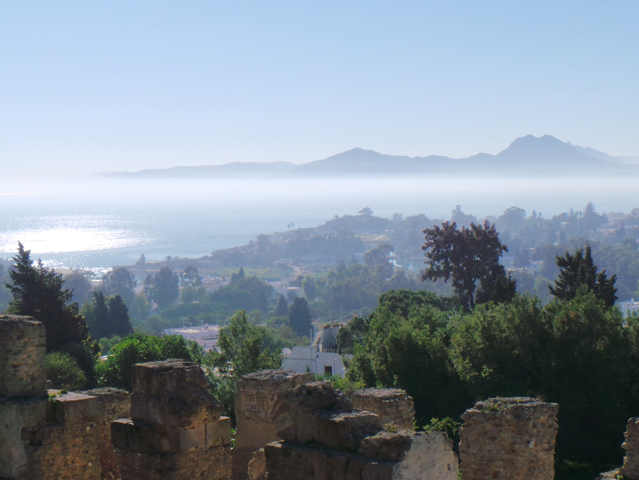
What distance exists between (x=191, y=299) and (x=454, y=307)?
101223mm

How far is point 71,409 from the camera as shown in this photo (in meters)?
9.62

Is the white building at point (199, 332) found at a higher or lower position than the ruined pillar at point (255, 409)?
lower

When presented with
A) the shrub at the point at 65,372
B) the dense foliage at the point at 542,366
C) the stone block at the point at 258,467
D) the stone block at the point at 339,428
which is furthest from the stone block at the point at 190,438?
the shrub at the point at 65,372

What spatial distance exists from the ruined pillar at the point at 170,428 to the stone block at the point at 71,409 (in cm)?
198

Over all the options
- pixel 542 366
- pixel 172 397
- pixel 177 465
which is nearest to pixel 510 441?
pixel 177 465

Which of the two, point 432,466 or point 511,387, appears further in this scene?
point 511,387

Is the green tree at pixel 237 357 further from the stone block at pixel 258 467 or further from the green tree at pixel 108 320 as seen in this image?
the green tree at pixel 108 320

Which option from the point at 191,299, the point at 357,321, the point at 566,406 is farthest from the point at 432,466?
the point at 191,299

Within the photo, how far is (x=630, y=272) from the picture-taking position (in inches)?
5797

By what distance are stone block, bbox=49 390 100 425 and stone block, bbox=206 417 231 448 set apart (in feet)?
8.80

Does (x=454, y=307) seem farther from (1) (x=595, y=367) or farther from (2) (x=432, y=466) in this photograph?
(2) (x=432, y=466)

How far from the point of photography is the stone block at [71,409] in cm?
959

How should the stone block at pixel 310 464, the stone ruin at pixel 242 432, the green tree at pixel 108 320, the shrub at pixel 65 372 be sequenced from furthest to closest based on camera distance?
the green tree at pixel 108 320 → the shrub at pixel 65 372 → the stone ruin at pixel 242 432 → the stone block at pixel 310 464

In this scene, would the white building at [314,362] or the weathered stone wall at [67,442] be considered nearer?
the weathered stone wall at [67,442]
